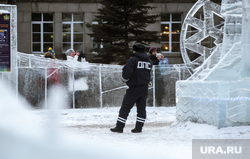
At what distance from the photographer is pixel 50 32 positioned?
104ft

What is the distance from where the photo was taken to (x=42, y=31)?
31625 mm

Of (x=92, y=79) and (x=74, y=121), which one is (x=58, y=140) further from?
(x=92, y=79)

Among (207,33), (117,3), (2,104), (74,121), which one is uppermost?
(117,3)

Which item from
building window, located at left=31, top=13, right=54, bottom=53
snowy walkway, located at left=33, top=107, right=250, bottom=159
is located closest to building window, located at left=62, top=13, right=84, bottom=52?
building window, located at left=31, top=13, right=54, bottom=53

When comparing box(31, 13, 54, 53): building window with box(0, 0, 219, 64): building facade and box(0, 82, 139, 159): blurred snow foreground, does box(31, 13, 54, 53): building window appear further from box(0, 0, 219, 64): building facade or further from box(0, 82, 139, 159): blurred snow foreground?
box(0, 82, 139, 159): blurred snow foreground

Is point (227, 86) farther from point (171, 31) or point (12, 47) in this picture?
Answer: point (171, 31)

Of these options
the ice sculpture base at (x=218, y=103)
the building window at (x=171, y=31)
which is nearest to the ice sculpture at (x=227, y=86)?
the ice sculpture base at (x=218, y=103)

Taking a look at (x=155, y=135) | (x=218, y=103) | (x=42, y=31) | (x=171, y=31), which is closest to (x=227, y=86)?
(x=218, y=103)

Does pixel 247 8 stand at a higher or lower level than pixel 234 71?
higher

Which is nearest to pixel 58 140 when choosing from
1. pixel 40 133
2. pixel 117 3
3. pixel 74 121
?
pixel 40 133

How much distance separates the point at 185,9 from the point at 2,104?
82.3 feet

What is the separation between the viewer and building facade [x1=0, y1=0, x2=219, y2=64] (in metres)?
31.0

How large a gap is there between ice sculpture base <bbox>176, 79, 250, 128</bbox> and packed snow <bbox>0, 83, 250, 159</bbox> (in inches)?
7.4

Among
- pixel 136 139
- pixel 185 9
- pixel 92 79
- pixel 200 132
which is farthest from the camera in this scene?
pixel 185 9
